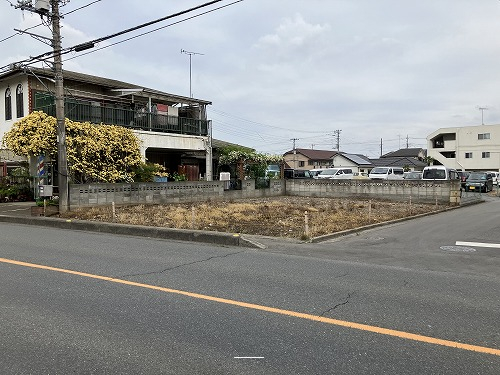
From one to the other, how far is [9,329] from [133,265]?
310 centimetres

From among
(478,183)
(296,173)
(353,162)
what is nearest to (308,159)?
(353,162)

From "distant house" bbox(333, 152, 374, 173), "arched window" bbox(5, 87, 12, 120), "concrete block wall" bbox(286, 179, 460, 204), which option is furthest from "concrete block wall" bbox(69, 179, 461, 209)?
"distant house" bbox(333, 152, 374, 173)

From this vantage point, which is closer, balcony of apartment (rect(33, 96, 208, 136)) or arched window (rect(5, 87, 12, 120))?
balcony of apartment (rect(33, 96, 208, 136))

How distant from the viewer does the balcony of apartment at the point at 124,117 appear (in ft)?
63.8

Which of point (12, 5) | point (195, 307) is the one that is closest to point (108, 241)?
point (195, 307)

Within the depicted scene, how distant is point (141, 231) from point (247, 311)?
7.11 m

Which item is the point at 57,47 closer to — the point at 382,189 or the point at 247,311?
the point at 247,311

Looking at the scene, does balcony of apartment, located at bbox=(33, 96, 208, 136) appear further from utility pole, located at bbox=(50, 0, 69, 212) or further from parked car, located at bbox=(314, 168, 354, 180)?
parked car, located at bbox=(314, 168, 354, 180)

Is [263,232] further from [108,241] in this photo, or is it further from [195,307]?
[195,307]

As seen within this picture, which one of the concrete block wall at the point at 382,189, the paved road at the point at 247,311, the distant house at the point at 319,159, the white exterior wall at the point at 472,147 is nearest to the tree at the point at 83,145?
the paved road at the point at 247,311

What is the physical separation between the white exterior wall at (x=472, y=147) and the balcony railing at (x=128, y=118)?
49620mm

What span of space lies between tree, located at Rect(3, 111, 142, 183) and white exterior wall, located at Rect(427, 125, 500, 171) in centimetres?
5593

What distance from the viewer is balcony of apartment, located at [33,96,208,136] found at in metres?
19.5

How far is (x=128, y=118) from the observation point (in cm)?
2181
